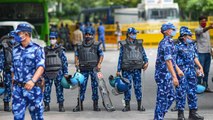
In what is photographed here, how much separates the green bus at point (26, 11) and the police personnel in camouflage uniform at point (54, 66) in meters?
15.6

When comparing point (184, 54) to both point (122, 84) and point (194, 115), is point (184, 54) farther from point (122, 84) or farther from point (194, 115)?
point (122, 84)

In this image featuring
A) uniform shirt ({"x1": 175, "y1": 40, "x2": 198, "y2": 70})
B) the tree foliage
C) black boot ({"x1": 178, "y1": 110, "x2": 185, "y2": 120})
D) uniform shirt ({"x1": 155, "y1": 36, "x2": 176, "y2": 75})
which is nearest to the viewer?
uniform shirt ({"x1": 155, "y1": 36, "x2": 176, "y2": 75})

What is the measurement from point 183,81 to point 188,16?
1765 inches

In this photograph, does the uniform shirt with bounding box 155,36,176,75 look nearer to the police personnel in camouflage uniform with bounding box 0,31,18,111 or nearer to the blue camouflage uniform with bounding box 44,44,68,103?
the blue camouflage uniform with bounding box 44,44,68,103

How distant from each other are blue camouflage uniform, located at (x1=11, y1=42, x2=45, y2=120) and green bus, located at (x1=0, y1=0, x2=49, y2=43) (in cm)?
1919

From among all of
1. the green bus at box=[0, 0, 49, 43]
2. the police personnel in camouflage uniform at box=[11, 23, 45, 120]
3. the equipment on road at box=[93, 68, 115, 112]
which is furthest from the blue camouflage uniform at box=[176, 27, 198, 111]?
the green bus at box=[0, 0, 49, 43]

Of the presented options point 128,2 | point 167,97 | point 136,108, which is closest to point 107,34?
point 128,2

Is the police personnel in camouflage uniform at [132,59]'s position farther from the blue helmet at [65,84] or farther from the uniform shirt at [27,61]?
the uniform shirt at [27,61]

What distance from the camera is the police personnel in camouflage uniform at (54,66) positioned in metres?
11.4

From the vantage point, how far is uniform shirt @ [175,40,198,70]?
416 inches

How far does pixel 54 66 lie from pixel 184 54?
266 cm

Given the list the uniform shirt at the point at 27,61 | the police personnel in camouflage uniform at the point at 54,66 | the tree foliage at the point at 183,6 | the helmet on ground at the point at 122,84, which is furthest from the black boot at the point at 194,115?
the tree foliage at the point at 183,6

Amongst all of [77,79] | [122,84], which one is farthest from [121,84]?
[77,79]

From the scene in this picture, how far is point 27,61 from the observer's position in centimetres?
788
